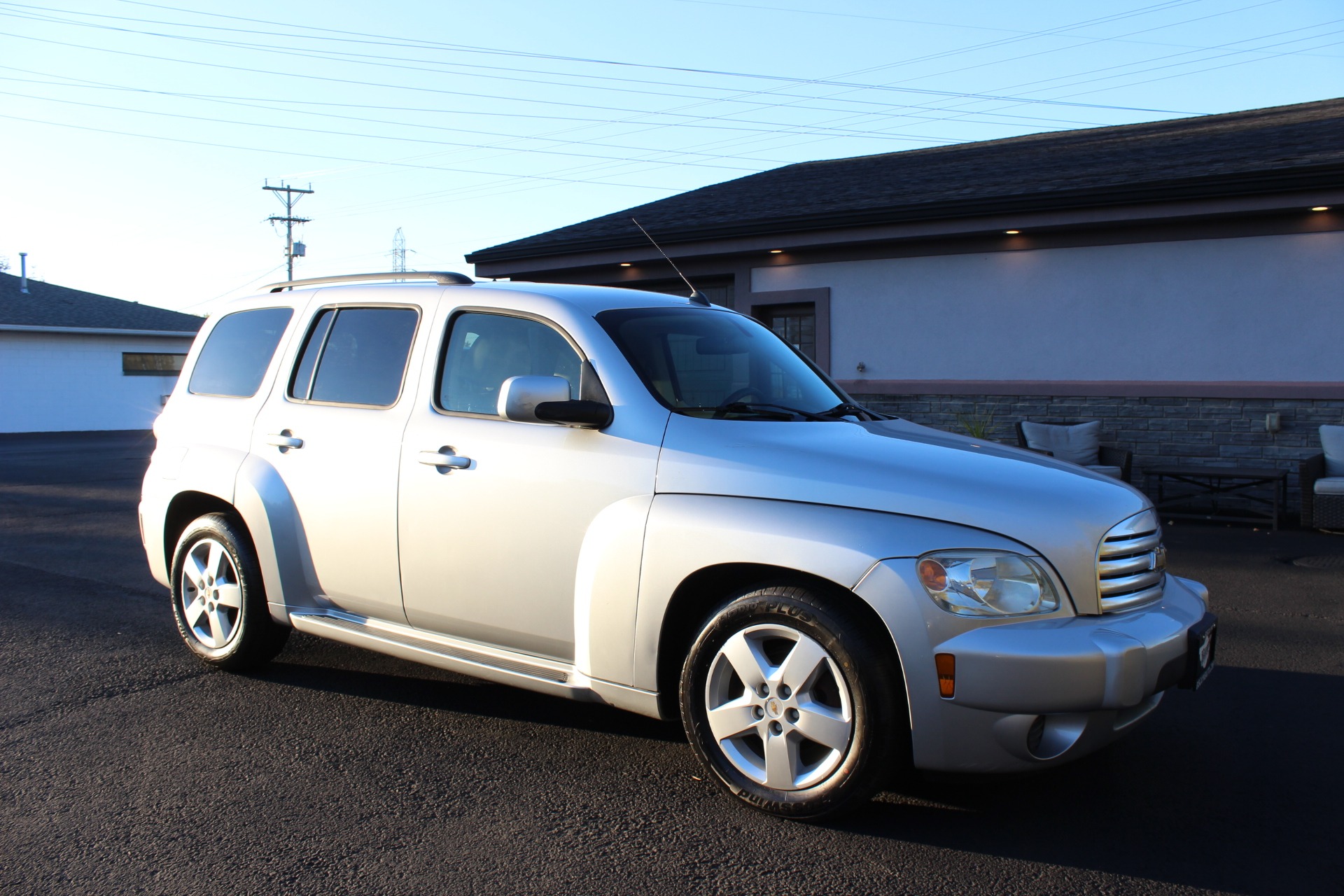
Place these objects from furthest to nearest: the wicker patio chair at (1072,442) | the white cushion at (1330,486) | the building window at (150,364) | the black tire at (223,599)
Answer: the building window at (150,364) < the wicker patio chair at (1072,442) < the white cushion at (1330,486) < the black tire at (223,599)

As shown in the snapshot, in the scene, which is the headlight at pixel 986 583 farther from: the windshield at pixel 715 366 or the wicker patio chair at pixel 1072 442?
the wicker patio chair at pixel 1072 442

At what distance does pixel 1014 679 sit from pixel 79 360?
34.6 m

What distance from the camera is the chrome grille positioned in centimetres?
324

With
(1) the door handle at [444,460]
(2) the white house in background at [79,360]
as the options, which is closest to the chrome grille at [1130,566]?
(1) the door handle at [444,460]

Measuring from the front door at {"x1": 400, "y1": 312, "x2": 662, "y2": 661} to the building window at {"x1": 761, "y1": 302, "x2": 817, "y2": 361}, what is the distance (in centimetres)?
967

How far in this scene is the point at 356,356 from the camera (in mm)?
4660

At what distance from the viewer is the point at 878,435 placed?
3836 millimetres

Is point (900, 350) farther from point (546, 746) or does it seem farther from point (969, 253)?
point (546, 746)

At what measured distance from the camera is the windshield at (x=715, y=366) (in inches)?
156

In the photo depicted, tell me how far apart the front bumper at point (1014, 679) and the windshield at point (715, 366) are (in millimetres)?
1111

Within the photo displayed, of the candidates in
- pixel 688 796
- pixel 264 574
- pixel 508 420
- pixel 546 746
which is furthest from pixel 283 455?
pixel 688 796

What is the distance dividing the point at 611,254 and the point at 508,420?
1116cm

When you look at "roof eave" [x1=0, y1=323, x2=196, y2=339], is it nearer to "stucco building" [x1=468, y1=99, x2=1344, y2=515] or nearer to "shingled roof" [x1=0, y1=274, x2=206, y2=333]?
"shingled roof" [x1=0, y1=274, x2=206, y2=333]

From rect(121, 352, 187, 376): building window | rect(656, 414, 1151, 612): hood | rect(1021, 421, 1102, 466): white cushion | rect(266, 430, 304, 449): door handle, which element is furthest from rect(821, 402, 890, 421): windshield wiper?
rect(121, 352, 187, 376): building window
